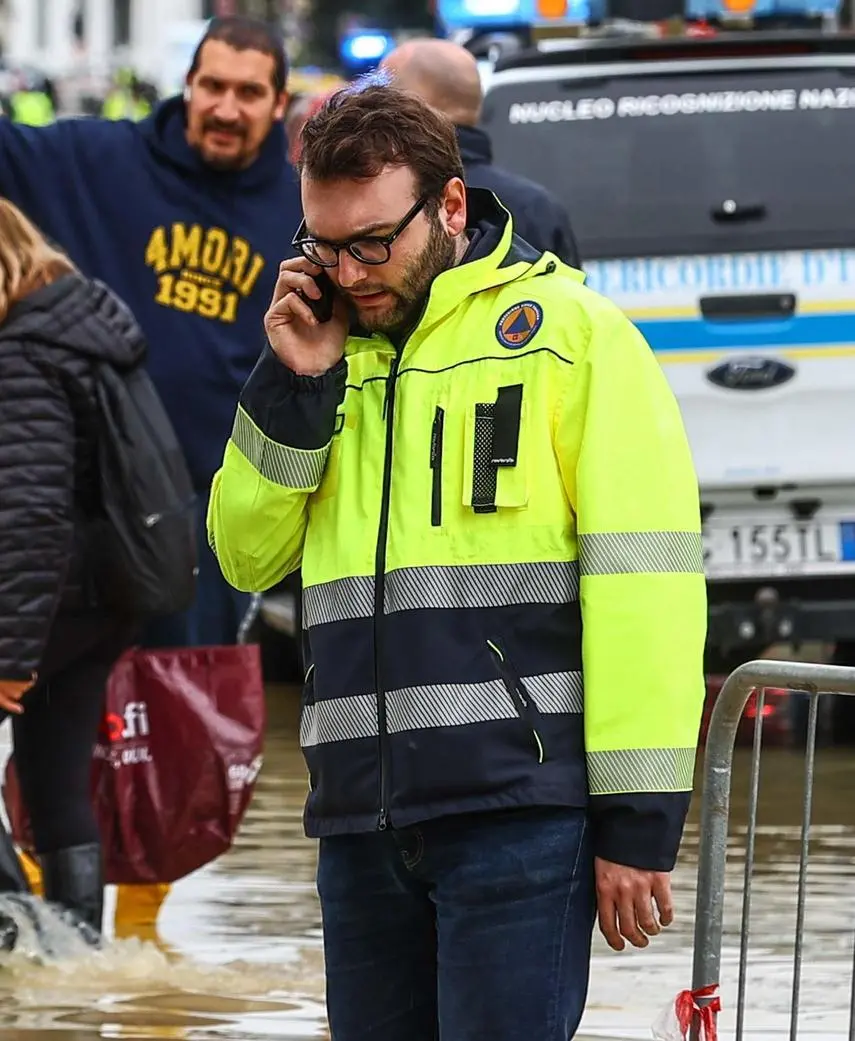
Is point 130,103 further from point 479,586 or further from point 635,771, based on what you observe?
point 635,771

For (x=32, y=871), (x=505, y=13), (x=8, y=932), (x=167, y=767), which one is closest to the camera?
(x=8, y=932)

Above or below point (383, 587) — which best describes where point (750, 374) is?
above

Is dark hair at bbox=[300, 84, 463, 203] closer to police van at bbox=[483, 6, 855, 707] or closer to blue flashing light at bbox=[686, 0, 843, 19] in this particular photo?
police van at bbox=[483, 6, 855, 707]

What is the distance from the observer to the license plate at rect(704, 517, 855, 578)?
819cm

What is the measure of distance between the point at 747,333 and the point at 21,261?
10.1ft

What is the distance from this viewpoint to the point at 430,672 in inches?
133

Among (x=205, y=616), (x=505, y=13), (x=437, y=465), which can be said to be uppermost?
(x=505, y=13)

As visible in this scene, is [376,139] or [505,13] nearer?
[376,139]

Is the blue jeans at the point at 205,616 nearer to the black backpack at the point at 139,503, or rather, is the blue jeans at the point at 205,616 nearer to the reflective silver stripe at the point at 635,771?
the black backpack at the point at 139,503

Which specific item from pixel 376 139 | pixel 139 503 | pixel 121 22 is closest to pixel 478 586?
pixel 376 139

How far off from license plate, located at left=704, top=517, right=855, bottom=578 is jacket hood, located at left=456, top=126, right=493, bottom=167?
76.0 inches

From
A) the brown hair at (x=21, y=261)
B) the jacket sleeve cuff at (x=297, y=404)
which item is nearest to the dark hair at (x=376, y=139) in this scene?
the jacket sleeve cuff at (x=297, y=404)

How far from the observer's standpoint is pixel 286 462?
11.5 feet

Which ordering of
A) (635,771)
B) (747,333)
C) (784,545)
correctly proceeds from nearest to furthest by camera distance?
(635,771) < (747,333) < (784,545)
